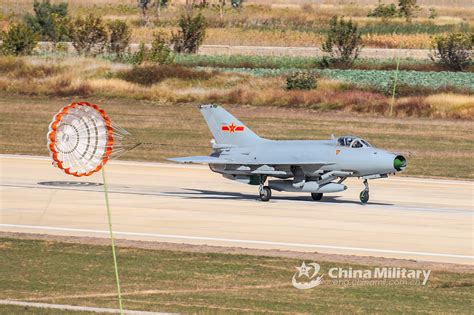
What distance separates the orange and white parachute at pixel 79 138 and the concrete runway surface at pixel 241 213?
5.63 feet

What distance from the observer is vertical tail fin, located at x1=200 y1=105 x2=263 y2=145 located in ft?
116

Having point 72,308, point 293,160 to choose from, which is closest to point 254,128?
point 293,160

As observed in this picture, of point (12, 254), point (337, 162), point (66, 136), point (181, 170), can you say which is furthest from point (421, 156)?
point (12, 254)

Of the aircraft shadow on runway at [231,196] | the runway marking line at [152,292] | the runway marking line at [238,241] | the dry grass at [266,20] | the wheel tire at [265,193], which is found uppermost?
the runway marking line at [152,292]

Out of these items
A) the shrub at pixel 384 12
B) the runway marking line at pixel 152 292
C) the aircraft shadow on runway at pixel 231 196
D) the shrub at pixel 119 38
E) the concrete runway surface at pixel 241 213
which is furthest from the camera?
the shrub at pixel 384 12

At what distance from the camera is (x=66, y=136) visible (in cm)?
3034

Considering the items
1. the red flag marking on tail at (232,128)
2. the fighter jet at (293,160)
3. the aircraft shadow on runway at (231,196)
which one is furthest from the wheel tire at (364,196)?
the red flag marking on tail at (232,128)

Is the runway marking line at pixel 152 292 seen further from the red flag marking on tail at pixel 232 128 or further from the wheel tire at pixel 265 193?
the red flag marking on tail at pixel 232 128

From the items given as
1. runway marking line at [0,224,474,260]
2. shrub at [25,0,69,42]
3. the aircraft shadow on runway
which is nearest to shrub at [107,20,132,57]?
shrub at [25,0,69,42]

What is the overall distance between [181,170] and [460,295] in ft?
76.2

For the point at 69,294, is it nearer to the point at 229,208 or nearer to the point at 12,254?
the point at 12,254

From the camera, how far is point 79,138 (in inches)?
1223

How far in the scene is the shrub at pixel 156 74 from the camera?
67.9m

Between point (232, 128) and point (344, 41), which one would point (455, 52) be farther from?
point (232, 128)
